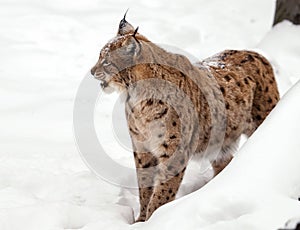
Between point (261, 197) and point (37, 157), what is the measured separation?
259 cm

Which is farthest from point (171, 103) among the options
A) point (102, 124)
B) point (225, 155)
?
point (102, 124)

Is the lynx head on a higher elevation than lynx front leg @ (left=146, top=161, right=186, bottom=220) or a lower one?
higher

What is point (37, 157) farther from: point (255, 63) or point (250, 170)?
point (250, 170)

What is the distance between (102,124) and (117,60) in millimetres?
2138

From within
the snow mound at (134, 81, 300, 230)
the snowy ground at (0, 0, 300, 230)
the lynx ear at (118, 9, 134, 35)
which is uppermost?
the lynx ear at (118, 9, 134, 35)

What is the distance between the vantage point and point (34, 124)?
18.0ft

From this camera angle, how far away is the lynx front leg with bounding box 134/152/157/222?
158 inches

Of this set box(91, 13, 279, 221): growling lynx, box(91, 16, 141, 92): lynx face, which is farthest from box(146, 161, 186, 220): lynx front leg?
box(91, 16, 141, 92): lynx face

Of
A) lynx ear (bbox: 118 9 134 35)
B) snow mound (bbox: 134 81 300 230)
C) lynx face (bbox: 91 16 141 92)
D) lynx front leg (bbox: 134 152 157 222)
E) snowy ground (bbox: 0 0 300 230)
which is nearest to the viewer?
snow mound (bbox: 134 81 300 230)

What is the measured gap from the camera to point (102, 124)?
5680mm

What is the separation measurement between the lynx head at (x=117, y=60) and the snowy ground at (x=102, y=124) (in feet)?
2.72

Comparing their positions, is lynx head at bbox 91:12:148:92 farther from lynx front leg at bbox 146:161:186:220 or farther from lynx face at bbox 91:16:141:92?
lynx front leg at bbox 146:161:186:220

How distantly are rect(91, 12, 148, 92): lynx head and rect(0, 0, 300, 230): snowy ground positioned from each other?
0.83m

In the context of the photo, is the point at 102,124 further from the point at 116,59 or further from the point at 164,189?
the point at 116,59
